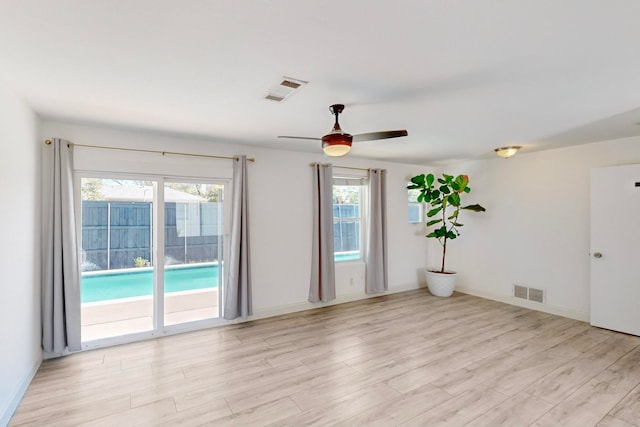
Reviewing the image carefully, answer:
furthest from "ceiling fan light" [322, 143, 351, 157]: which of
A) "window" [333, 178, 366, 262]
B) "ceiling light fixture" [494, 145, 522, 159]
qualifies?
"ceiling light fixture" [494, 145, 522, 159]

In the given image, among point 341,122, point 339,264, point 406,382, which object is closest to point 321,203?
point 339,264

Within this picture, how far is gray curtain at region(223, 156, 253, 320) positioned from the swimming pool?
0.31 m

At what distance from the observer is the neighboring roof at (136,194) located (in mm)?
3664

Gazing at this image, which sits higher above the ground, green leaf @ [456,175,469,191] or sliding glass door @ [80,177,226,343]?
green leaf @ [456,175,469,191]

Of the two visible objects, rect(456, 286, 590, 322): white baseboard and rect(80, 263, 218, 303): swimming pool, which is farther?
rect(456, 286, 590, 322): white baseboard

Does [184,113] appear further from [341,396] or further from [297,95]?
[341,396]

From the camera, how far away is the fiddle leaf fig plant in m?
5.52

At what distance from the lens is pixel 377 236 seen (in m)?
5.53

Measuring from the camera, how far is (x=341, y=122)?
3.29m

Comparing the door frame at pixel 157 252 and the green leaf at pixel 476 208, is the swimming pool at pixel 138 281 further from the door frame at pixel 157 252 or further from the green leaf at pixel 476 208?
the green leaf at pixel 476 208

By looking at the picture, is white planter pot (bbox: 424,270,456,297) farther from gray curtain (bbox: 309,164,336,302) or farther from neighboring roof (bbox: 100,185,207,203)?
neighboring roof (bbox: 100,185,207,203)

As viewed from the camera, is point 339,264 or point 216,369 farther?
point 339,264

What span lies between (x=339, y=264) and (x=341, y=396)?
9.28ft

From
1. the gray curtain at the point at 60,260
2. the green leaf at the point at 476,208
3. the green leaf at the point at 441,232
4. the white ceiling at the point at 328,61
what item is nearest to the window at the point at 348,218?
the green leaf at the point at 441,232
